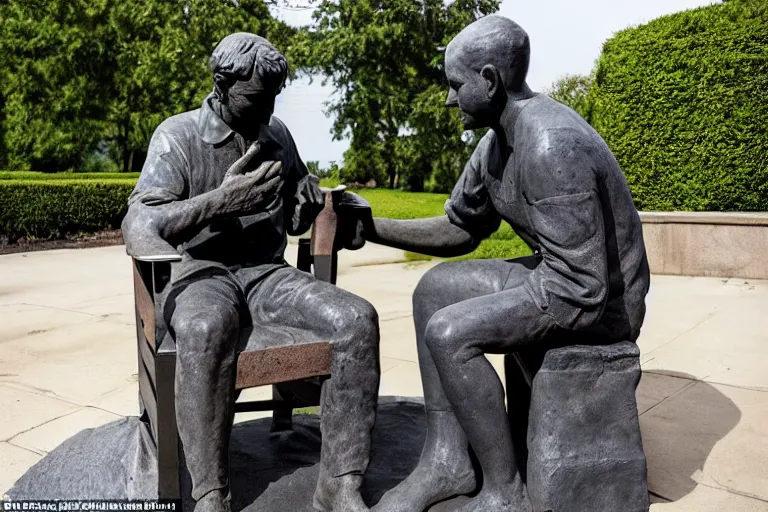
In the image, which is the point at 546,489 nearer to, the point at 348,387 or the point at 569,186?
the point at 348,387

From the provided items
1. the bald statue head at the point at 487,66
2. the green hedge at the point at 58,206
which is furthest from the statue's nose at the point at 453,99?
the green hedge at the point at 58,206

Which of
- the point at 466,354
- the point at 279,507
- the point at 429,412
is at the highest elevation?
the point at 466,354

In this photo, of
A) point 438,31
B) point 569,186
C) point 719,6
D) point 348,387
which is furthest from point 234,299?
point 438,31

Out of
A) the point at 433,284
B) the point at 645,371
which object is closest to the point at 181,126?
the point at 433,284

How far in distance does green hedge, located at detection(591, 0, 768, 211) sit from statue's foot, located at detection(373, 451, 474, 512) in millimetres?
7682

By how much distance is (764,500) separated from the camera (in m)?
2.85

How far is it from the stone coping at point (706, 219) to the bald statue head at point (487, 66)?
20.0 ft

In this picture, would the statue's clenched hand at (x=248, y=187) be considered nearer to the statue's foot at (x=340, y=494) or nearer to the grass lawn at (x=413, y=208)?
the statue's foot at (x=340, y=494)

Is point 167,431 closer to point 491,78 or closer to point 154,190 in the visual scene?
point 154,190

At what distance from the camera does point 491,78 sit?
2318mm

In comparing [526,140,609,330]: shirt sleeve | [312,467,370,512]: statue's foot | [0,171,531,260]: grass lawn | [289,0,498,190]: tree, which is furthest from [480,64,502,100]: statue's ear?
[289,0,498,190]: tree

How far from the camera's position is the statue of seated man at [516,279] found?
7.30 ft

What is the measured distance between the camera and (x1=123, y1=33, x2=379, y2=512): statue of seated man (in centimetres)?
226

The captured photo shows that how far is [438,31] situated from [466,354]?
49.2 feet
